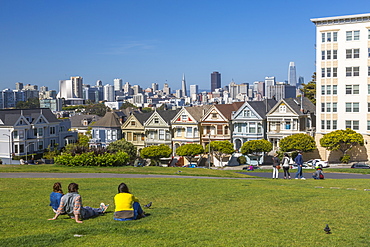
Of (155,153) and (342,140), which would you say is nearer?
(342,140)

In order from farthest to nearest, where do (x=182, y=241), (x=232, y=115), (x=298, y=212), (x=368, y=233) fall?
(x=232, y=115) < (x=298, y=212) < (x=368, y=233) < (x=182, y=241)

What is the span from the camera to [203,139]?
231ft

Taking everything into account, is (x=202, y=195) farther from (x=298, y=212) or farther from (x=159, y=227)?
(x=159, y=227)

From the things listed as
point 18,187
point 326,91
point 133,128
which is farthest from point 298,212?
point 133,128

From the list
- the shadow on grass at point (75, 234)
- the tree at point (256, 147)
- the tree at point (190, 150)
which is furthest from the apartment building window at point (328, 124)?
the shadow on grass at point (75, 234)

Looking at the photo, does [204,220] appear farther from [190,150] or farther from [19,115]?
[19,115]

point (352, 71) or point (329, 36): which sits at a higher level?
point (329, 36)

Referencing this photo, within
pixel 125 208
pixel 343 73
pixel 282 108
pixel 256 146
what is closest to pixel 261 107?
pixel 282 108

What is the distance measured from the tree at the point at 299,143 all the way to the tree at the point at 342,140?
1.66m

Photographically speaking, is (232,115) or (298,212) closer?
(298,212)

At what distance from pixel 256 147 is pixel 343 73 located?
14396mm

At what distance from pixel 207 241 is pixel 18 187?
13.6 metres

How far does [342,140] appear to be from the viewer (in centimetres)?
5694

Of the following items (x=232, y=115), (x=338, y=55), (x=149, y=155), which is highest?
(x=338, y=55)
